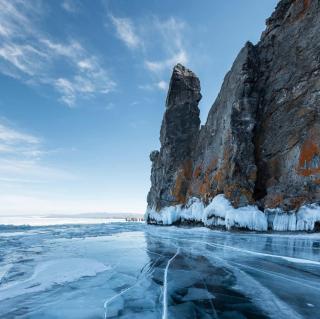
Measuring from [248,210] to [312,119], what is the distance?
29.0 feet

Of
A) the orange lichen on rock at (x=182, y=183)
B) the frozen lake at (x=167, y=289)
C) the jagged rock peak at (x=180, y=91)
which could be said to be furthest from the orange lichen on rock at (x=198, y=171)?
the frozen lake at (x=167, y=289)

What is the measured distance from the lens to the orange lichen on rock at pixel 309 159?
22562 millimetres

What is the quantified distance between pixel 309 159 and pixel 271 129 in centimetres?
703

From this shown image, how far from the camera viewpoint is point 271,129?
97.2ft

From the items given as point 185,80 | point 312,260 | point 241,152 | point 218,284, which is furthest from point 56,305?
point 185,80

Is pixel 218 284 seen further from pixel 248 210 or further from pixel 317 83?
pixel 317 83

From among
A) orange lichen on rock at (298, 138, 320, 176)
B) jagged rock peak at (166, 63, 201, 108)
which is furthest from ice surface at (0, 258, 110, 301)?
jagged rock peak at (166, 63, 201, 108)

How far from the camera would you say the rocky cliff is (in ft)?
78.0

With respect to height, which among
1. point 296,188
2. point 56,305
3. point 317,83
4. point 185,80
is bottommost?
point 56,305

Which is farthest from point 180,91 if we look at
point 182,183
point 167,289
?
point 167,289

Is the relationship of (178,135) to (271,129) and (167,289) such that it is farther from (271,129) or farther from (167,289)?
(167,289)

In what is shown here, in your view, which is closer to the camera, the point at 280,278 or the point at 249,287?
the point at 249,287

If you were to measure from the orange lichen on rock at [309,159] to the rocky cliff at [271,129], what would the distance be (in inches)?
2.9

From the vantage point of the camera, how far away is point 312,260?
956 centimetres
